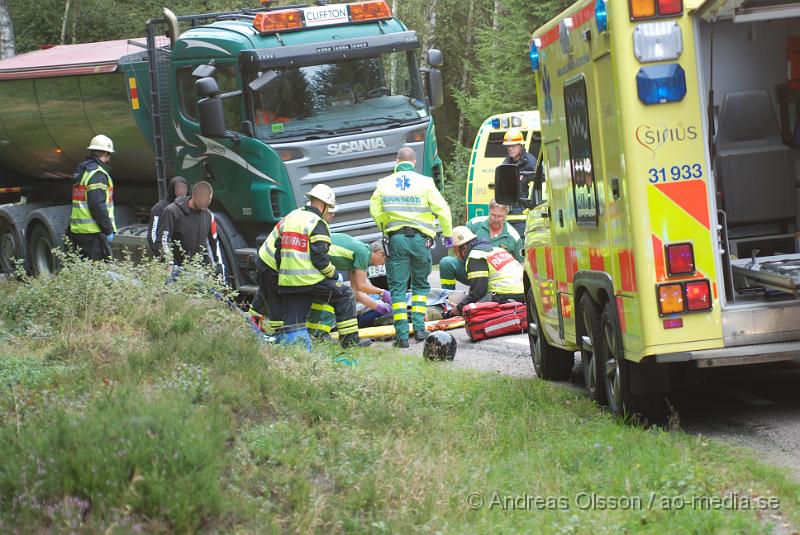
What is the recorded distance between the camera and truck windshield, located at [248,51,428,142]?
1402 cm

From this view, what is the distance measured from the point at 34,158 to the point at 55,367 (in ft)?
39.6

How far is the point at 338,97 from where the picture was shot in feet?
46.8

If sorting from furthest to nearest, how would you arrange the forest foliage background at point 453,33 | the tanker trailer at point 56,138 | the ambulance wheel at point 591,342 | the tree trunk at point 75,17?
the tree trunk at point 75,17 → the forest foliage background at point 453,33 → the tanker trailer at point 56,138 → the ambulance wheel at point 591,342

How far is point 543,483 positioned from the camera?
240 inches

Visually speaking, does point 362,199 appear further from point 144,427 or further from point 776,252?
point 144,427

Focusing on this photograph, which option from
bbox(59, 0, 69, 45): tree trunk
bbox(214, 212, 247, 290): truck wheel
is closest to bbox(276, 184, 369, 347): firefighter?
bbox(214, 212, 247, 290): truck wheel

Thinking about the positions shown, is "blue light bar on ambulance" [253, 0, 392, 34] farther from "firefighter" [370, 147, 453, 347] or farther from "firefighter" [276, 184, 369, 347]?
"firefighter" [276, 184, 369, 347]

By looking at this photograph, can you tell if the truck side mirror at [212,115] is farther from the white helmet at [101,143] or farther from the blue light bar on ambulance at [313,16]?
the white helmet at [101,143]

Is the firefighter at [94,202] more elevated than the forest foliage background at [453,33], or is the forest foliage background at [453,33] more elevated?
the forest foliage background at [453,33]

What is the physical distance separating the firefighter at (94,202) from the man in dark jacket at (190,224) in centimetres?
224

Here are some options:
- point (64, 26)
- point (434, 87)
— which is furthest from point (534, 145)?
point (64, 26)

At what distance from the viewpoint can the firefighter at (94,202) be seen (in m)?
15.0

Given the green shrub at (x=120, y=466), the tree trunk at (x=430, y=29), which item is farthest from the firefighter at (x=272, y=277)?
the tree trunk at (x=430, y=29)

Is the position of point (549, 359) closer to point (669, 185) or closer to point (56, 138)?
point (669, 185)
